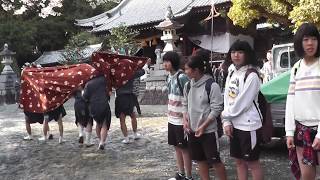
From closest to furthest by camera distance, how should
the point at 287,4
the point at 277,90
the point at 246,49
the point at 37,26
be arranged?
the point at 246,49 → the point at 277,90 → the point at 287,4 → the point at 37,26

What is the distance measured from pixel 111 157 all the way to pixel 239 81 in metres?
3.96

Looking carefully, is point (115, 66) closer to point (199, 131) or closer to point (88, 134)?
point (88, 134)

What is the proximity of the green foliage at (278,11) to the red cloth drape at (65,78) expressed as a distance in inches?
207

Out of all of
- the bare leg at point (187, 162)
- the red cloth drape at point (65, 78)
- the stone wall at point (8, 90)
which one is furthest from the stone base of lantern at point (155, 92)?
the bare leg at point (187, 162)

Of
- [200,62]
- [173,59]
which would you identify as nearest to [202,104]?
[200,62]

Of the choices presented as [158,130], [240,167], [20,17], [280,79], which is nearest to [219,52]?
[158,130]

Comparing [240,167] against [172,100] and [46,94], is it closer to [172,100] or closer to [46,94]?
[172,100]

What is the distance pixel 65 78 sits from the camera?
8.82m

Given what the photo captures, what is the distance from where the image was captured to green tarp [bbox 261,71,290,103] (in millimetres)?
6020

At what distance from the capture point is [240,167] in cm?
448

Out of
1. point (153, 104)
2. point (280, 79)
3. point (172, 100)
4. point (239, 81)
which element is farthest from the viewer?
point (153, 104)

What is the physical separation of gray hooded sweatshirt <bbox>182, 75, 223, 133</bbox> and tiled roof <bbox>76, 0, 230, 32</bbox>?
1573 cm

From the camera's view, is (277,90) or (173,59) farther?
(277,90)

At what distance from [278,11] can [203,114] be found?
9.52 m
